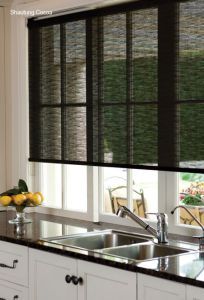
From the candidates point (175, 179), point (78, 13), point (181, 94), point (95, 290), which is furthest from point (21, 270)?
point (78, 13)

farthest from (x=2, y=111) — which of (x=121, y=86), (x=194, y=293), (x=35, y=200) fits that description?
(x=194, y=293)

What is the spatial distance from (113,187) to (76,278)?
103cm

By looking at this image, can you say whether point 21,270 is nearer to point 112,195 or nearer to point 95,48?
point 112,195

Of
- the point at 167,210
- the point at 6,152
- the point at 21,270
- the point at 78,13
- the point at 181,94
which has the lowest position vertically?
the point at 21,270

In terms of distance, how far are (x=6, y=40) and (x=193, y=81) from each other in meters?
1.83

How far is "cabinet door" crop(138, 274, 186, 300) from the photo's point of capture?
9.21 ft

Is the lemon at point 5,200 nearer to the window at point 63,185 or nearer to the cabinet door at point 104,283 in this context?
the window at point 63,185

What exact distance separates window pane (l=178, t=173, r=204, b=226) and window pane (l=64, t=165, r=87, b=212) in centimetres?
88

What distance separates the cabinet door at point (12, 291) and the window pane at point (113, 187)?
83 centimetres

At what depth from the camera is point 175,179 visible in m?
3.82

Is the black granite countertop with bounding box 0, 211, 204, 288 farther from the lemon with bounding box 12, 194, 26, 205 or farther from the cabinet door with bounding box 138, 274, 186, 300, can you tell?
the lemon with bounding box 12, 194, 26, 205

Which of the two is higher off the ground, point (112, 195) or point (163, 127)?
point (163, 127)

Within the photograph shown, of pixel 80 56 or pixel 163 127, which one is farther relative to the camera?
pixel 80 56

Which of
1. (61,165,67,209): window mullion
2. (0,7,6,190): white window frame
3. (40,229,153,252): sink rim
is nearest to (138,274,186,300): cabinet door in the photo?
(40,229,153,252): sink rim
